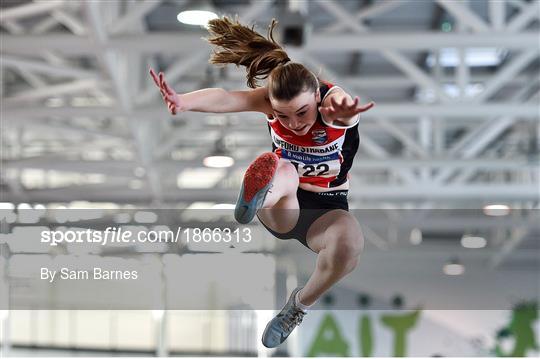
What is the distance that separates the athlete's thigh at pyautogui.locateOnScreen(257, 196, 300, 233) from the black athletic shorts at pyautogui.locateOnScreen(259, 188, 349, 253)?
38 millimetres

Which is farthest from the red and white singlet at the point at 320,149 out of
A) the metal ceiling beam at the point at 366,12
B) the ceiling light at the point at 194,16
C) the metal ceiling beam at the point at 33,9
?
the metal ceiling beam at the point at 366,12

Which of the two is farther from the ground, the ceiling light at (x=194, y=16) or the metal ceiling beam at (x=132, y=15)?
the metal ceiling beam at (x=132, y=15)

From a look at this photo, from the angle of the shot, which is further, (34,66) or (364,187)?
(364,187)

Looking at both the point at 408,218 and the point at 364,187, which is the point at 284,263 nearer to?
the point at 364,187

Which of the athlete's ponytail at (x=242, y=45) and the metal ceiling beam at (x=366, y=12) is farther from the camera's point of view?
the metal ceiling beam at (x=366, y=12)

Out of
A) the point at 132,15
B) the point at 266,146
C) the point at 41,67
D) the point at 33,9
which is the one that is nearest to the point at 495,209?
the point at 132,15

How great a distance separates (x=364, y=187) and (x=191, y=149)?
5.19 meters

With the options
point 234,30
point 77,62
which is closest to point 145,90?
point 77,62

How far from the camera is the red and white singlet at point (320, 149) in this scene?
9.37ft

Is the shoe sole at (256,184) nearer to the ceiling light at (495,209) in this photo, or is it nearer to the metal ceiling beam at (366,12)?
the ceiling light at (495,209)

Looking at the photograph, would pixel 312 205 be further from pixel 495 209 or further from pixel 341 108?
pixel 495 209

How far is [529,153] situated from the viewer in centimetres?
1845

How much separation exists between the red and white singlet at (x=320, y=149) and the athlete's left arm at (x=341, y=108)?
76mm

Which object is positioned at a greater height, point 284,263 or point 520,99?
point 520,99
